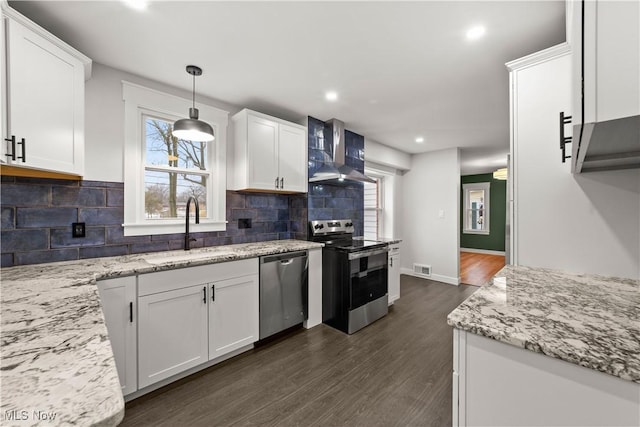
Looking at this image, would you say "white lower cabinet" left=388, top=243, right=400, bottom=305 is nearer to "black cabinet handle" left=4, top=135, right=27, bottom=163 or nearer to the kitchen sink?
the kitchen sink

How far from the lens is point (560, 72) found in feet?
4.83

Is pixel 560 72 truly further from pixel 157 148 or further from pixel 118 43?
pixel 157 148

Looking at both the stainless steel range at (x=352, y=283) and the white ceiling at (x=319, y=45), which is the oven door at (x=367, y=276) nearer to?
the stainless steel range at (x=352, y=283)

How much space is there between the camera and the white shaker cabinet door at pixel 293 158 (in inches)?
118

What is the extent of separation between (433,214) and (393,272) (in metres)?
2.04

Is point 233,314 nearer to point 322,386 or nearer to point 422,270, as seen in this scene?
point 322,386

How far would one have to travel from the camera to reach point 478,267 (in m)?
5.95

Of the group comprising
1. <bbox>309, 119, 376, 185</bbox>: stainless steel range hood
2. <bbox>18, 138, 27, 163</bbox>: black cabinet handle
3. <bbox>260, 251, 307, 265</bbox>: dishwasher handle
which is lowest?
<bbox>260, 251, 307, 265</bbox>: dishwasher handle

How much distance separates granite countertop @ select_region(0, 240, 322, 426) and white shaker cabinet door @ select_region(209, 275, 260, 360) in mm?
920

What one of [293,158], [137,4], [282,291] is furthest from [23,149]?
[293,158]

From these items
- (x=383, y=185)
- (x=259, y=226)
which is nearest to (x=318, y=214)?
(x=259, y=226)

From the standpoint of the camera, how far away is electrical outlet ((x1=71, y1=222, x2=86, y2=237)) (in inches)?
75.7

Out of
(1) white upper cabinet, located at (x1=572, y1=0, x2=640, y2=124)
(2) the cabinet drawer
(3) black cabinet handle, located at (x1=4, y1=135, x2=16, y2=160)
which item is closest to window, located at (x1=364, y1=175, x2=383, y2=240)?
(2) the cabinet drawer

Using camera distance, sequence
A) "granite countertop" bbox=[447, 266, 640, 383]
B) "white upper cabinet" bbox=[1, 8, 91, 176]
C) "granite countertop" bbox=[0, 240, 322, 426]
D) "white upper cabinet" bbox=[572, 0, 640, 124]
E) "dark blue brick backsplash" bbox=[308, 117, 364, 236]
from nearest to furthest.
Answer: "granite countertop" bbox=[0, 240, 322, 426] → "white upper cabinet" bbox=[572, 0, 640, 124] → "granite countertop" bbox=[447, 266, 640, 383] → "white upper cabinet" bbox=[1, 8, 91, 176] → "dark blue brick backsplash" bbox=[308, 117, 364, 236]
